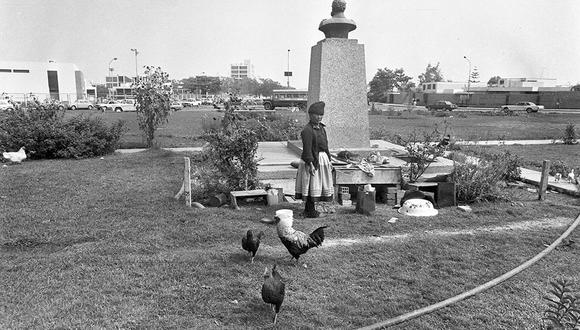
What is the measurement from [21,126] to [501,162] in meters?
12.8

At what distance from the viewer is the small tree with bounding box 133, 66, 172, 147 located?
13.4 meters

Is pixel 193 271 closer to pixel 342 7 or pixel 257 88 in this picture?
pixel 342 7

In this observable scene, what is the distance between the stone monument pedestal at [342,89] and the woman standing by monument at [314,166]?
11.2 ft

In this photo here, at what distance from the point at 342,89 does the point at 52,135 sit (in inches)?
338

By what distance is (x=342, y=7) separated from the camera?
32.1 ft

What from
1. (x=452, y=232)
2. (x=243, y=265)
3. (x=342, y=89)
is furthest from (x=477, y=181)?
(x=243, y=265)

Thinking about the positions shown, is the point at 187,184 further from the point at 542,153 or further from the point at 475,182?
the point at 542,153

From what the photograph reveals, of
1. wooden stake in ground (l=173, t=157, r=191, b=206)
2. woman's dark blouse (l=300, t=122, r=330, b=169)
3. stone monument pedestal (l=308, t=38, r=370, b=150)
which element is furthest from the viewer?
stone monument pedestal (l=308, t=38, r=370, b=150)

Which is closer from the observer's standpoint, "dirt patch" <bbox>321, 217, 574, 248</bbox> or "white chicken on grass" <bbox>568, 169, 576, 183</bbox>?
"dirt patch" <bbox>321, 217, 574, 248</bbox>

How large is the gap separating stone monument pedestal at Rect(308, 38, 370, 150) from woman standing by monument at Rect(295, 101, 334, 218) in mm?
3403

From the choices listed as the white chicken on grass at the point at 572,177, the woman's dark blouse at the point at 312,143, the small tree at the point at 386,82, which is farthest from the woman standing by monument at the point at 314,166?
the small tree at the point at 386,82

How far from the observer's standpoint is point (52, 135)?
12.2m

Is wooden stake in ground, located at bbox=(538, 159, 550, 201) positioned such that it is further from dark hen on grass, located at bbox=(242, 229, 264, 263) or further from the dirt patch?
dark hen on grass, located at bbox=(242, 229, 264, 263)

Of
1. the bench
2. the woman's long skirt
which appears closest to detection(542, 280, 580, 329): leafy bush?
the woman's long skirt
